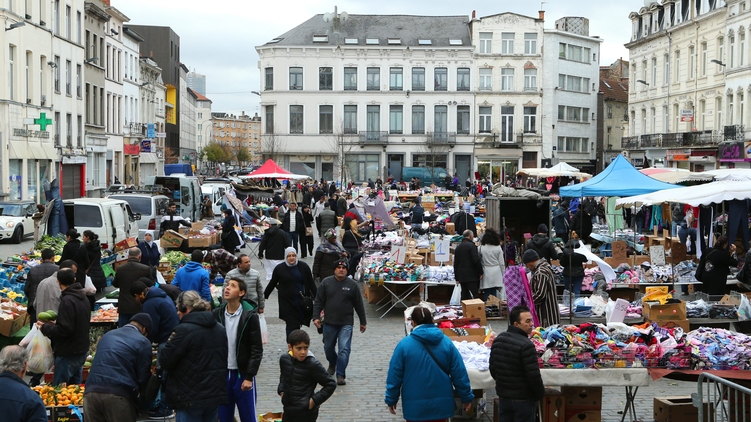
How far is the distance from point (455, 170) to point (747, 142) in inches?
1190

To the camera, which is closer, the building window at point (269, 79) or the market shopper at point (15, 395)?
the market shopper at point (15, 395)

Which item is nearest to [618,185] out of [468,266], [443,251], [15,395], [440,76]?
[443,251]

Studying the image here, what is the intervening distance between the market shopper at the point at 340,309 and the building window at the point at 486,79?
5957 centimetres

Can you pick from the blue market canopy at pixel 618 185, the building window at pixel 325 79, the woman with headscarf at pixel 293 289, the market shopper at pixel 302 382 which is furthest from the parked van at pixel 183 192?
the building window at pixel 325 79

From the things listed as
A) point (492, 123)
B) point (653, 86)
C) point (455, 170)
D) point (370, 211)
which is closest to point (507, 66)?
point (492, 123)

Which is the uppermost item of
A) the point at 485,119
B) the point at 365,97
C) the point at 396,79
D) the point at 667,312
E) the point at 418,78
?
the point at 418,78

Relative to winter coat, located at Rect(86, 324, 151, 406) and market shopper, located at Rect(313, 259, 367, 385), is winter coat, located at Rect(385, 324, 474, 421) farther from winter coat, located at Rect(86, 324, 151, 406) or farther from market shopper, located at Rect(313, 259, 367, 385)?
market shopper, located at Rect(313, 259, 367, 385)

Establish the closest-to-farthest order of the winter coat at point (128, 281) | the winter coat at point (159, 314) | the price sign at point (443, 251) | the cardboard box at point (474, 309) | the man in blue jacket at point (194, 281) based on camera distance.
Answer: the winter coat at point (159, 314) → the winter coat at point (128, 281) → the man in blue jacket at point (194, 281) → the cardboard box at point (474, 309) → the price sign at point (443, 251)

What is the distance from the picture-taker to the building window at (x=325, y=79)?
224ft

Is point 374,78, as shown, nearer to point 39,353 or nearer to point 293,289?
point 293,289

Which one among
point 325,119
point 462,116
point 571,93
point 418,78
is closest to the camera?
point 418,78

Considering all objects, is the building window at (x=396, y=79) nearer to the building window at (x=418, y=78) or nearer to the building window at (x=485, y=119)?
the building window at (x=418, y=78)

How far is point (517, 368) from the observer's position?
7711 millimetres

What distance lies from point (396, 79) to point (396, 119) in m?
3.20
